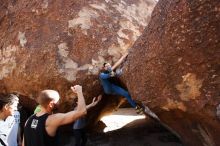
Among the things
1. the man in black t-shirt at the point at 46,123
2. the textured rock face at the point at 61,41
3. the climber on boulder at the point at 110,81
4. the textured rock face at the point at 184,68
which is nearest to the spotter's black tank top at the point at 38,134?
the man in black t-shirt at the point at 46,123

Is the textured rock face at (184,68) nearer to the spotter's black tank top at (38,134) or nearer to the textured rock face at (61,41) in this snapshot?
the spotter's black tank top at (38,134)

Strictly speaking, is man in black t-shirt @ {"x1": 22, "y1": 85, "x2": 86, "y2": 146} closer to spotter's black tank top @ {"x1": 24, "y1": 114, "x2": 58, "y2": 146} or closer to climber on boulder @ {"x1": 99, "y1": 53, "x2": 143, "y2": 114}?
spotter's black tank top @ {"x1": 24, "y1": 114, "x2": 58, "y2": 146}

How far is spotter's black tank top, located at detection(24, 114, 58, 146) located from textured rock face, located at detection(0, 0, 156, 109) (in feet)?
9.51

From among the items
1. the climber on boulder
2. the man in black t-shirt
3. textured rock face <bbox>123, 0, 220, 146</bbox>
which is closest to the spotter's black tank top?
the man in black t-shirt

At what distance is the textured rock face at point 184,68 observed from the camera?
12.1 feet

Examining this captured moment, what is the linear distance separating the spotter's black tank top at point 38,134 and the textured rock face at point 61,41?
290 centimetres

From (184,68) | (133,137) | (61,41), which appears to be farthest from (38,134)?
(133,137)

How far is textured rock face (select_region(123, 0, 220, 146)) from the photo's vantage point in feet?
12.1

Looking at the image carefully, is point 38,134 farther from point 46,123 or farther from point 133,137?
point 133,137

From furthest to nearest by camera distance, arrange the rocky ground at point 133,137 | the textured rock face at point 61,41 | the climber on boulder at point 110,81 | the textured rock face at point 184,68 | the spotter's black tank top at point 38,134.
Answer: the rocky ground at point 133,137 → the textured rock face at point 61,41 → the climber on boulder at point 110,81 → the textured rock face at point 184,68 → the spotter's black tank top at point 38,134

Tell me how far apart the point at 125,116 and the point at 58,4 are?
13.1 ft

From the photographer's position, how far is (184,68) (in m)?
3.85

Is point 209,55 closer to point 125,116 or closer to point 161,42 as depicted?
point 161,42

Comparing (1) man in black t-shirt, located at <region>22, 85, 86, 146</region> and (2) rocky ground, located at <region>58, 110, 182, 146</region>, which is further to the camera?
(2) rocky ground, located at <region>58, 110, 182, 146</region>
